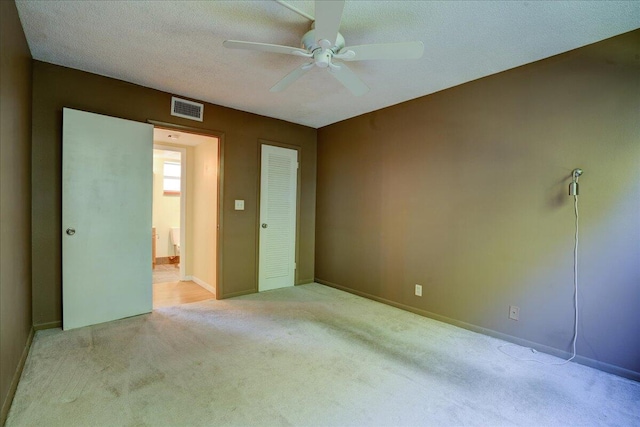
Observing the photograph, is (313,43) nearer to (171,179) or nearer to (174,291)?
(174,291)

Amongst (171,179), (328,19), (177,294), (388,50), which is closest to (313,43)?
(328,19)

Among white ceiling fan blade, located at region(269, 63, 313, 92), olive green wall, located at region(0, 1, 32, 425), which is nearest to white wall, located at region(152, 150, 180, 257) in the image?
olive green wall, located at region(0, 1, 32, 425)

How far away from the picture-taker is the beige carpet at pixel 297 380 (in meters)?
1.72

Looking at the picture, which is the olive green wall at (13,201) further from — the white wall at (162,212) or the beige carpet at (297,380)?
the white wall at (162,212)

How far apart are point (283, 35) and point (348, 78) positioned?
1.88 ft

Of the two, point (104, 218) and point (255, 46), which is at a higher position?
point (255, 46)

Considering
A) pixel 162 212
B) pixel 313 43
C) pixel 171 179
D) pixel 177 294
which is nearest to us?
pixel 313 43

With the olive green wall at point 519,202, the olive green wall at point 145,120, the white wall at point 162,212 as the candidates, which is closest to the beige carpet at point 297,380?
the olive green wall at point 519,202

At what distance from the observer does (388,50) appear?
188 cm

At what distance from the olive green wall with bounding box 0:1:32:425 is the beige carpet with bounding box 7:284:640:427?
0.24 m

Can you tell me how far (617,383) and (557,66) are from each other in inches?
95.7

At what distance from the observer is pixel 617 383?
211 cm

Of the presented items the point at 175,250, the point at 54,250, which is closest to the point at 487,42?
the point at 54,250

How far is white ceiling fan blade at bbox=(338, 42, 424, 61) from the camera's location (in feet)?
5.97
